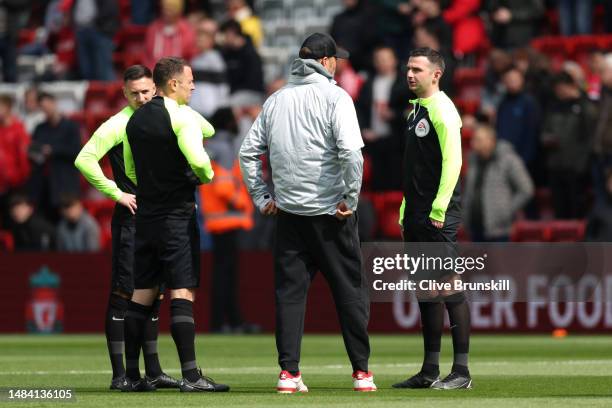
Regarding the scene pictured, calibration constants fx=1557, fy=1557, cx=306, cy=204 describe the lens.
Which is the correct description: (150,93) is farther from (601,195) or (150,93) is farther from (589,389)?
(601,195)

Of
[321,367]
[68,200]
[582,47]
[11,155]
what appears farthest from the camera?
[11,155]

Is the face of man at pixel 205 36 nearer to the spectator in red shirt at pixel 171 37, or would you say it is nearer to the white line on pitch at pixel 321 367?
the spectator in red shirt at pixel 171 37

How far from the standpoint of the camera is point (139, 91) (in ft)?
35.6

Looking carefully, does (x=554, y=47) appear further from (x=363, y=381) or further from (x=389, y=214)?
(x=363, y=381)

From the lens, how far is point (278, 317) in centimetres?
1008

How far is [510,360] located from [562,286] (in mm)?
2423

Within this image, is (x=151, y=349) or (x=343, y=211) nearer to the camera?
(x=343, y=211)

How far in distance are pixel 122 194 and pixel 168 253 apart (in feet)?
2.42

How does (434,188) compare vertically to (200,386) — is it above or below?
above

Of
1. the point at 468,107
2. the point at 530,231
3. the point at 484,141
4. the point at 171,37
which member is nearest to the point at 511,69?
the point at 484,141

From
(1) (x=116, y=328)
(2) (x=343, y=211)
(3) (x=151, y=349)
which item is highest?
(2) (x=343, y=211)

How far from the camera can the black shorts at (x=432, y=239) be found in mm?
10250

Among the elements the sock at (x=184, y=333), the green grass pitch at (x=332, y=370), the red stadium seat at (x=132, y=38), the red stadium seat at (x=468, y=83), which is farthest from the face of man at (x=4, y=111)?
the sock at (x=184, y=333)

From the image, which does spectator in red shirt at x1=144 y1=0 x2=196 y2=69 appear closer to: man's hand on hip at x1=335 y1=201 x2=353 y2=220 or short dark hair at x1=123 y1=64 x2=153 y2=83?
short dark hair at x1=123 y1=64 x2=153 y2=83
